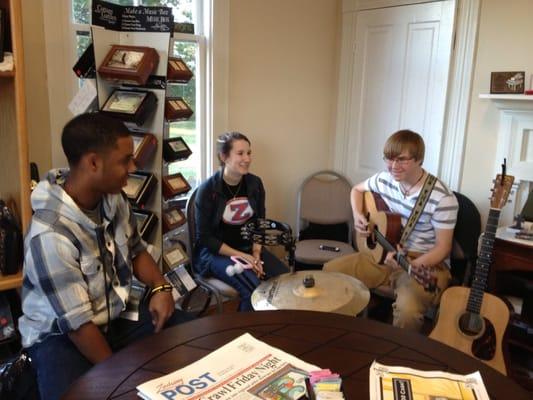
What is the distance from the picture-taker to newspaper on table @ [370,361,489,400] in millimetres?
1117

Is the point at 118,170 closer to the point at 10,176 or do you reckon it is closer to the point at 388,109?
the point at 10,176

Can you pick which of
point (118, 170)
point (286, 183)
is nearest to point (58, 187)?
point (118, 170)

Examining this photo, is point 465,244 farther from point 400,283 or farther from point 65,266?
point 65,266

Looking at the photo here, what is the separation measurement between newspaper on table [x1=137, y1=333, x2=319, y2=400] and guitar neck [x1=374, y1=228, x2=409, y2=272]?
1181 mm

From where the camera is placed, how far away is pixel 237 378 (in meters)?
1.17

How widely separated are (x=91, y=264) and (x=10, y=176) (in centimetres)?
68

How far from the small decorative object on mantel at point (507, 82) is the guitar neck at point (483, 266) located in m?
0.80

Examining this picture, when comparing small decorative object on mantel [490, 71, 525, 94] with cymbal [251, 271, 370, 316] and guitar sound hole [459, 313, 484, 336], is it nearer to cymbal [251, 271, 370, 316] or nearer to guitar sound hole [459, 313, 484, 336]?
guitar sound hole [459, 313, 484, 336]

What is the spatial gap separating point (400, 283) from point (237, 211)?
883mm

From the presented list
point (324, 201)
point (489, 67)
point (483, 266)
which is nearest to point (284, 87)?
point (324, 201)

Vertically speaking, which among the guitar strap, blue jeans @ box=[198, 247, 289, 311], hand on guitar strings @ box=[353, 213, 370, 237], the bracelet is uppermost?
the guitar strap

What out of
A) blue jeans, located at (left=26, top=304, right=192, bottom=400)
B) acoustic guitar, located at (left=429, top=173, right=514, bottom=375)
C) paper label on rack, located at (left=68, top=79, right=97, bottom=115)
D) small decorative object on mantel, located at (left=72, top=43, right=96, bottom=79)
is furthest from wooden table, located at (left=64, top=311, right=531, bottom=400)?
small decorative object on mantel, located at (left=72, top=43, right=96, bottom=79)

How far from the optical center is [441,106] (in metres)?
2.98

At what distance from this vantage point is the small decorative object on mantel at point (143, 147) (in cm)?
220
